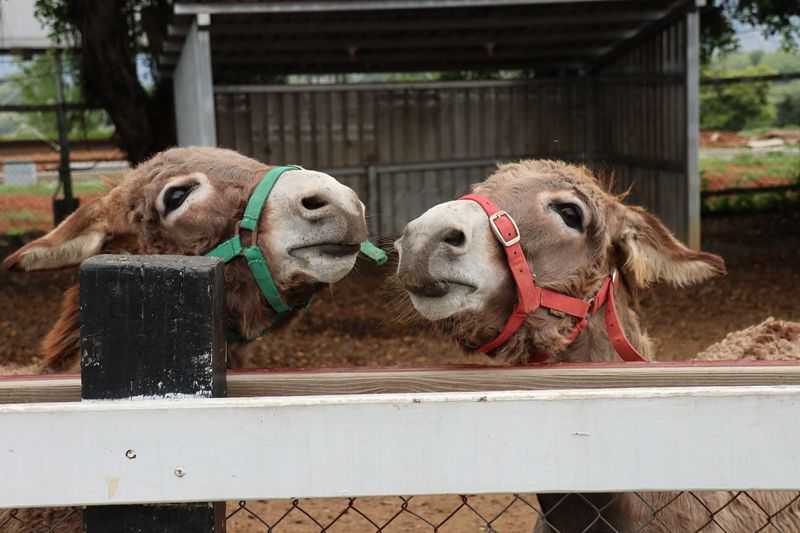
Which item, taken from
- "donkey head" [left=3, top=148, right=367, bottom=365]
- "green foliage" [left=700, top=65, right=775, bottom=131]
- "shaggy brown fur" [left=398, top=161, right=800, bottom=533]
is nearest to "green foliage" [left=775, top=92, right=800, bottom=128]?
"green foliage" [left=700, top=65, right=775, bottom=131]

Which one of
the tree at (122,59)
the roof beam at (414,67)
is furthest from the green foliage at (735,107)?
the tree at (122,59)

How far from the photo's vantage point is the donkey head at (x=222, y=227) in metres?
2.61

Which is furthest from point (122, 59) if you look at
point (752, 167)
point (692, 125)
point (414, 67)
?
point (752, 167)

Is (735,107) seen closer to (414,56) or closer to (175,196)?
(414,56)

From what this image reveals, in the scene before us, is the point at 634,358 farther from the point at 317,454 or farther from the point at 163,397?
the point at 163,397

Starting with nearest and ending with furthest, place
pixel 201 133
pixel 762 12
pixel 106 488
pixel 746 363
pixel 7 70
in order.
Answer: pixel 106 488
pixel 746 363
pixel 201 133
pixel 762 12
pixel 7 70

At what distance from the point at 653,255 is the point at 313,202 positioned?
1.11m

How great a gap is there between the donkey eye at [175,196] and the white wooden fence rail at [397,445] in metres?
1.40

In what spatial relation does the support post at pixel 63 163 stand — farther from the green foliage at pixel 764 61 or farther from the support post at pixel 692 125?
the green foliage at pixel 764 61

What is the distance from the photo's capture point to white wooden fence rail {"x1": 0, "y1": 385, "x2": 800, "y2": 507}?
1.53 m

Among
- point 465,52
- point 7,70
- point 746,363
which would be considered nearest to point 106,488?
point 746,363

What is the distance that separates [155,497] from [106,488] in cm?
9

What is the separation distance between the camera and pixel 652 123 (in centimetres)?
1191

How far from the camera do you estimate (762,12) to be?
12359mm
